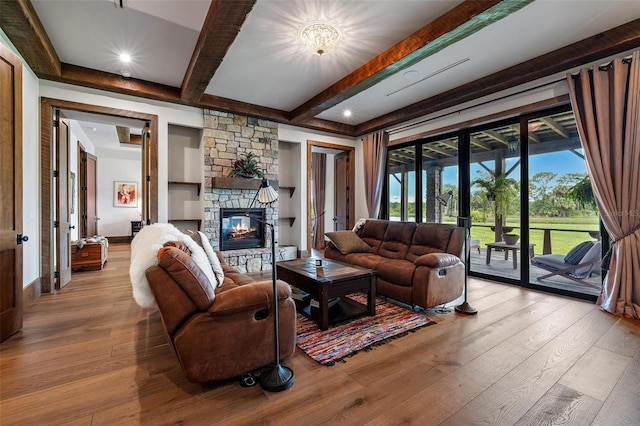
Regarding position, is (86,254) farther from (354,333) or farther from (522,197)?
(522,197)

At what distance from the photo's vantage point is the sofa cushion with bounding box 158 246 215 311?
1724 mm

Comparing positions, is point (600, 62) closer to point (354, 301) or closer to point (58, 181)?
point (354, 301)

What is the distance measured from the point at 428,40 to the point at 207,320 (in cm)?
306

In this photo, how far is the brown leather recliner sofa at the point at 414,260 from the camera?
10.0ft

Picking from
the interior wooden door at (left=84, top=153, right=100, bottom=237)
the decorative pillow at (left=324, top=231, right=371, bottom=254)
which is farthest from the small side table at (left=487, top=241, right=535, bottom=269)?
the interior wooden door at (left=84, top=153, right=100, bottom=237)

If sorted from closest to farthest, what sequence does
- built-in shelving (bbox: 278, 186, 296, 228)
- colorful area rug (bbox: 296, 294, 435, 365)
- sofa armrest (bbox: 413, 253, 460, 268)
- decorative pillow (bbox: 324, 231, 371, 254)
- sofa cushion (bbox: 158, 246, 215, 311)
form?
sofa cushion (bbox: 158, 246, 215, 311) < colorful area rug (bbox: 296, 294, 435, 365) < sofa armrest (bbox: 413, 253, 460, 268) < decorative pillow (bbox: 324, 231, 371, 254) < built-in shelving (bbox: 278, 186, 296, 228)

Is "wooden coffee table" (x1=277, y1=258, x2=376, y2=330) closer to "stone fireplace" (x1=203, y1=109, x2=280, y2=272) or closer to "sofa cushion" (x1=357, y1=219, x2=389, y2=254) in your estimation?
"sofa cushion" (x1=357, y1=219, x2=389, y2=254)

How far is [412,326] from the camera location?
108 inches

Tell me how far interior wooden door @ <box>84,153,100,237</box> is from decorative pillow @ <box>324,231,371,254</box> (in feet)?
22.7

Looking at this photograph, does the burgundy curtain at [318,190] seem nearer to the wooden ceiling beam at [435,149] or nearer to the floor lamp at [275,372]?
the wooden ceiling beam at [435,149]

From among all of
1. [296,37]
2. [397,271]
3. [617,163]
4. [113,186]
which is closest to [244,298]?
[397,271]

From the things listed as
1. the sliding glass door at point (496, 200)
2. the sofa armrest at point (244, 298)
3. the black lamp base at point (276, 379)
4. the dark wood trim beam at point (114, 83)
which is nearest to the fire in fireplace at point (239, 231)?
the dark wood trim beam at point (114, 83)

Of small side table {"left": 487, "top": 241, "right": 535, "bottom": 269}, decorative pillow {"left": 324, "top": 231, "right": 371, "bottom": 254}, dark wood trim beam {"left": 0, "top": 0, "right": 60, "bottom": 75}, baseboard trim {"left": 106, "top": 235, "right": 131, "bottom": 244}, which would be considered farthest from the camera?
baseboard trim {"left": 106, "top": 235, "right": 131, "bottom": 244}

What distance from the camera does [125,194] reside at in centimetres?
897
